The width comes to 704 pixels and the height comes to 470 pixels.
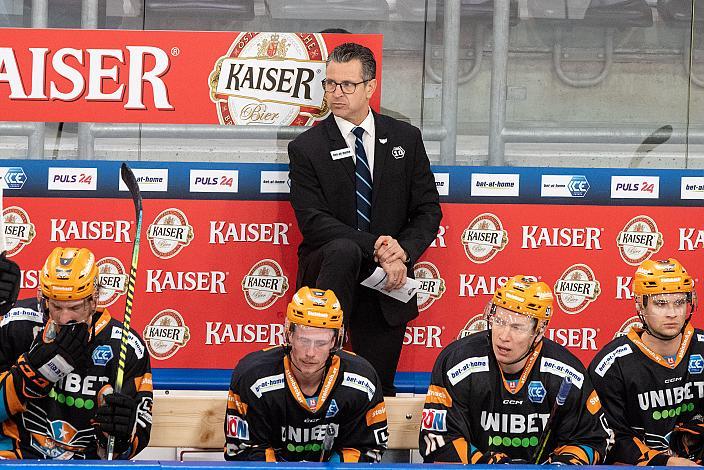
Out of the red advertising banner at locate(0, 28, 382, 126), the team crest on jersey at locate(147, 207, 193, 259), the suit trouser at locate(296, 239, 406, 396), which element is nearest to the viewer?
the suit trouser at locate(296, 239, 406, 396)

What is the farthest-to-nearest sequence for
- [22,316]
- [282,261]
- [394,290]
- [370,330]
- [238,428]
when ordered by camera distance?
[282,261] < [370,330] < [394,290] < [22,316] < [238,428]

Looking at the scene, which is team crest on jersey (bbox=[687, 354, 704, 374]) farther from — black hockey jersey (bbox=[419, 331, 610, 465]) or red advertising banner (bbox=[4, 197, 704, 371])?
red advertising banner (bbox=[4, 197, 704, 371])

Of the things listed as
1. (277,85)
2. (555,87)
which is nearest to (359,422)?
(277,85)

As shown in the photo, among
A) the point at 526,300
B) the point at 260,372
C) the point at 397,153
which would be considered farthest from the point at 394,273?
the point at 260,372

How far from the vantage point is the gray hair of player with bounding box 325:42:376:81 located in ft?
16.6

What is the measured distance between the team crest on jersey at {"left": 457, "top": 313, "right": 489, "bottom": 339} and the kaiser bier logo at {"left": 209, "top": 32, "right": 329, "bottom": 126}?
115 cm

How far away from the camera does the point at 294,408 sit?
4203mm

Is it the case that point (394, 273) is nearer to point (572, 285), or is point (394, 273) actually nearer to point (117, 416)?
point (572, 285)

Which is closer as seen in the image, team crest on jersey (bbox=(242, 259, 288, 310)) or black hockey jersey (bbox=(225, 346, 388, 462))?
black hockey jersey (bbox=(225, 346, 388, 462))

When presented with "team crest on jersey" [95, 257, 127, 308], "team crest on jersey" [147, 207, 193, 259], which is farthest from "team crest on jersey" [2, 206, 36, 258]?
"team crest on jersey" [147, 207, 193, 259]

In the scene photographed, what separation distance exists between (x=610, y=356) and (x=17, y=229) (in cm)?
262

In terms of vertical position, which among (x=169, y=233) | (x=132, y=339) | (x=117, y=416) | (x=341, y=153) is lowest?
(x=117, y=416)

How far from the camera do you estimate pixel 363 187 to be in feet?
16.8

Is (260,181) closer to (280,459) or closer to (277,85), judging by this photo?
(277,85)
